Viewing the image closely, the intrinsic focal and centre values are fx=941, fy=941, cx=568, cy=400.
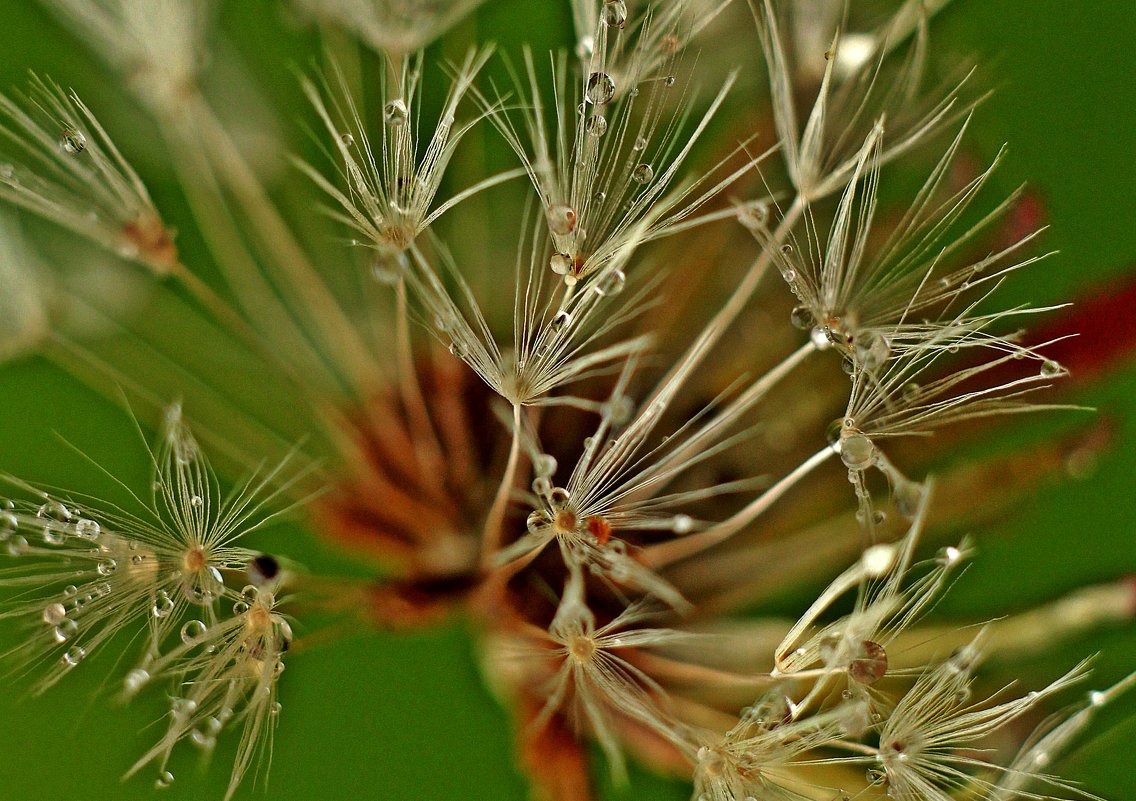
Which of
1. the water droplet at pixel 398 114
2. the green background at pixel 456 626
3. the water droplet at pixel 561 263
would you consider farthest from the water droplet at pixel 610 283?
the green background at pixel 456 626

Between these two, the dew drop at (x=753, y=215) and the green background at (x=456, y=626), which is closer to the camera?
the dew drop at (x=753, y=215)

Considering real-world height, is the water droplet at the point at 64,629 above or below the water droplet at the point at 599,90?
below

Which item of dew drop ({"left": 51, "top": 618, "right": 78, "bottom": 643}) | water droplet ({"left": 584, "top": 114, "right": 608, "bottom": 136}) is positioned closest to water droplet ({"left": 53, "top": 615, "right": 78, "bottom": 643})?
dew drop ({"left": 51, "top": 618, "right": 78, "bottom": 643})

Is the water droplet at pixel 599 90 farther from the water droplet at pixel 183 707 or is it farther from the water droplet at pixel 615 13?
the water droplet at pixel 183 707

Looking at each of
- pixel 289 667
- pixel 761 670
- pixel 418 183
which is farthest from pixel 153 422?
pixel 761 670

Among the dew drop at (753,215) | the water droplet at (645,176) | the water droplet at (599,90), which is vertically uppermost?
the water droplet at (599,90)

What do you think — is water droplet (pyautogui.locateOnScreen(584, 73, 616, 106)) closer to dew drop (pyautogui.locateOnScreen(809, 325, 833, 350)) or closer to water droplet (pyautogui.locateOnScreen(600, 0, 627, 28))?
water droplet (pyautogui.locateOnScreen(600, 0, 627, 28))

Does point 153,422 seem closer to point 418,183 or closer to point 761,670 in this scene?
point 418,183

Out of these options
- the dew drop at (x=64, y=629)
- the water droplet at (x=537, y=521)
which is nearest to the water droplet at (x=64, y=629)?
the dew drop at (x=64, y=629)
